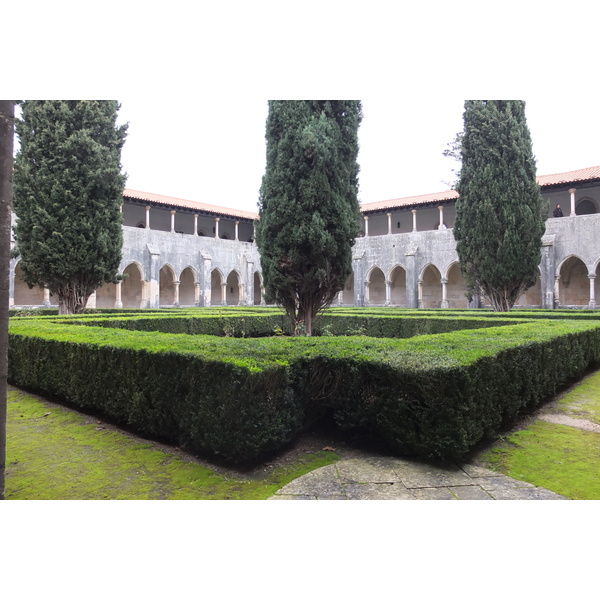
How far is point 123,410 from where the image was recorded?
16.1 feet

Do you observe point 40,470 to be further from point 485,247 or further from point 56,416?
point 485,247

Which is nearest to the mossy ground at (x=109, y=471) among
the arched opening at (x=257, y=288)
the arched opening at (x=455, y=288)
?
the arched opening at (x=455, y=288)

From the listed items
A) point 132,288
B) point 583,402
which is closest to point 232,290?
point 132,288

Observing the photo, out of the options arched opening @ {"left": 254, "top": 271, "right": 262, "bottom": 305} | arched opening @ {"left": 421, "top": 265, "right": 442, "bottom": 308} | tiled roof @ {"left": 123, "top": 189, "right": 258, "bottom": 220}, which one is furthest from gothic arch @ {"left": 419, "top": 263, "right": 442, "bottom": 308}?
arched opening @ {"left": 254, "top": 271, "right": 262, "bottom": 305}

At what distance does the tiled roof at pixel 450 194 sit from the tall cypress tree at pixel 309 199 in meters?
11.5

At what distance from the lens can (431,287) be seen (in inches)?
1160

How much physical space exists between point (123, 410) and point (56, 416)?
4.07 ft

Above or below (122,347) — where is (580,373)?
below

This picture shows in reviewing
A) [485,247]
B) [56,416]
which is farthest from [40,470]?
[485,247]

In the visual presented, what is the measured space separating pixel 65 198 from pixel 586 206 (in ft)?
87.0

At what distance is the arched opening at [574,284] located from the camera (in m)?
24.2

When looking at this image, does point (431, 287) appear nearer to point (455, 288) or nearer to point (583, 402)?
point (455, 288)
